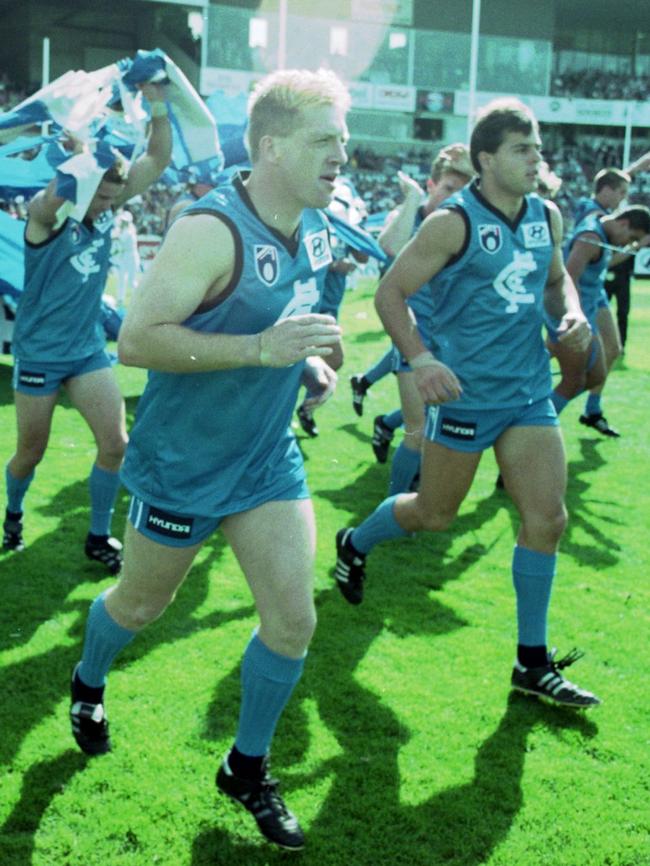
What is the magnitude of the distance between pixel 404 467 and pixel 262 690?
3.39 meters

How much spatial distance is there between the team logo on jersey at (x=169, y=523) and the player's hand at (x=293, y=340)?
643 millimetres

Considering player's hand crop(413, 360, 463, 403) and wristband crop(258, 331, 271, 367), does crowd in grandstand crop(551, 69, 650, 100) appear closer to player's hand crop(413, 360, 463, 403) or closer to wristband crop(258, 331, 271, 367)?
player's hand crop(413, 360, 463, 403)

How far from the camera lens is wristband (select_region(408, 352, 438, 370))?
158 inches

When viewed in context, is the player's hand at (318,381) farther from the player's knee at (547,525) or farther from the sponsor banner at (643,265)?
the sponsor banner at (643,265)

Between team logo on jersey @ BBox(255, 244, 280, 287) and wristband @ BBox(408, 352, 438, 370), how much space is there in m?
1.15

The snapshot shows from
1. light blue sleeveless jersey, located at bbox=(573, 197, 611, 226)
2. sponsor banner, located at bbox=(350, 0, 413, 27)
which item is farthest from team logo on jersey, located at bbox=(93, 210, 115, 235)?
sponsor banner, located at bbox=(350, 0, 413, 27)

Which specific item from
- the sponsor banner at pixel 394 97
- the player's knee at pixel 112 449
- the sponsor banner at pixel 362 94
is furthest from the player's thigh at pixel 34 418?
the sponsor banner at pixel 394 97

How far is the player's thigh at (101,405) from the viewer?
5.32 m

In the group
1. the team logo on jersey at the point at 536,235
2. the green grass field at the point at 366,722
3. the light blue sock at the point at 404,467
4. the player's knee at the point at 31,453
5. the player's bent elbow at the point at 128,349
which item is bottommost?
the green grass field at the point at 366,722

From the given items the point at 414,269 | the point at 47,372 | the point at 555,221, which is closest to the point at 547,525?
the point at 414,269

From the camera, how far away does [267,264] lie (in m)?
2.96

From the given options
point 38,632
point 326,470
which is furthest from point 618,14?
point 38,632

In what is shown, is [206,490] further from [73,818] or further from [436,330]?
[436,330]

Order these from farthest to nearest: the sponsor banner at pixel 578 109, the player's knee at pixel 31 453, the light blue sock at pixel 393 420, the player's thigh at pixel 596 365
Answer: the sponsor banner at pixel 578 109
the player's thigh at pixel 596 365
the light blue sock at pixel 393 420
the player's knee at pixel 31 453
